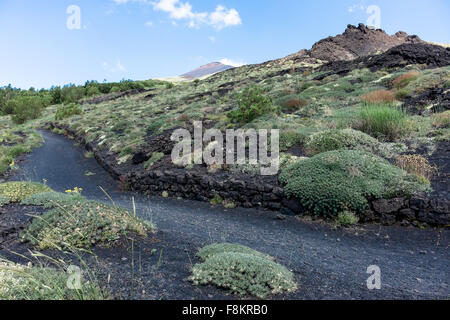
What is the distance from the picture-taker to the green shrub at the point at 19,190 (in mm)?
9188

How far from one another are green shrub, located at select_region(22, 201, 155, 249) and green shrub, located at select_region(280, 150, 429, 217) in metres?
4.21

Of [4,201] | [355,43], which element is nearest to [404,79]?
[4,201]

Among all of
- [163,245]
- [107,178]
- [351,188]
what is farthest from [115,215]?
[107,178]

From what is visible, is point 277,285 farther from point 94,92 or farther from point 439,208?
point 94,92

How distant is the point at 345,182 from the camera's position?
26.1 feet

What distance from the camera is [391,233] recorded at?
23.2 ft

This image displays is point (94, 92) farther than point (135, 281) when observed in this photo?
Yes

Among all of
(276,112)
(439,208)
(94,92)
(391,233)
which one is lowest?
(391,233)

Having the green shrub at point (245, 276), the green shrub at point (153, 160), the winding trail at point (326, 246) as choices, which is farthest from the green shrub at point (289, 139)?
the green shrub at point (245, 276)

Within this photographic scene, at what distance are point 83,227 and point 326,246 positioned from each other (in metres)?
4.45

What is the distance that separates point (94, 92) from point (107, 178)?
42796 millimetres

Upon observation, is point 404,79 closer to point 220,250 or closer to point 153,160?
point 153,160

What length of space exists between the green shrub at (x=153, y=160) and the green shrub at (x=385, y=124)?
832 cm
